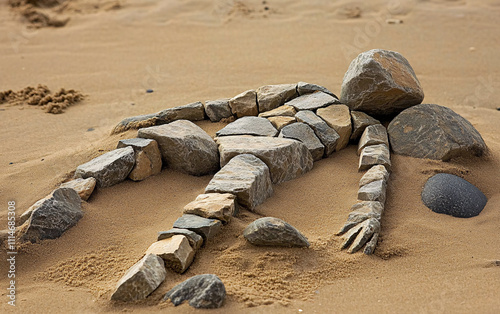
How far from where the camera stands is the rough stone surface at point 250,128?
13.9 ft

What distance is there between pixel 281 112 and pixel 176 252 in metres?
2.01

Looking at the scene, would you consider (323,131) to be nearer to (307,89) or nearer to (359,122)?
(359,122)

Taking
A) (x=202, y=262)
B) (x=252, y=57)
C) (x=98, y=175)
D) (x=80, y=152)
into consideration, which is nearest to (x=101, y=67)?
(x=252, y=57)

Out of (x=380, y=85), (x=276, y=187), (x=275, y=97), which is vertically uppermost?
(x=380, y=85)

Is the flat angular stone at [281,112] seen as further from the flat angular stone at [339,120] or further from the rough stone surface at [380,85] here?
the rough stone surface at [380,85]

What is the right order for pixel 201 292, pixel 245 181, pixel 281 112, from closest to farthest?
1. pixel 201 292
2. pixel 245 181
3. pixel 281 112

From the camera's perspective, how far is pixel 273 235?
3.05m

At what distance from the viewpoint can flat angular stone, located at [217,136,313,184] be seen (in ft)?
12.6

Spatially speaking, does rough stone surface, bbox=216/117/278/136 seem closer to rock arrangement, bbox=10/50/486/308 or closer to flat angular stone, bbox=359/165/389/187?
rock arrangement, bbox=10/50/486/308

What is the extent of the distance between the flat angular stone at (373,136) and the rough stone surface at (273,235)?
1.38 metres

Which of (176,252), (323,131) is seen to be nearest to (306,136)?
(323,131)

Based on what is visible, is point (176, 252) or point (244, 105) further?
point (244, 105)

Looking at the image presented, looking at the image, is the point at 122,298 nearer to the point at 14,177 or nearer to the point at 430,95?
the point at 14,177

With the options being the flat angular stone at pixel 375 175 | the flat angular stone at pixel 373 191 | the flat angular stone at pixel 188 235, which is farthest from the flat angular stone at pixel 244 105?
the flat angular stone at pixel 188 235
